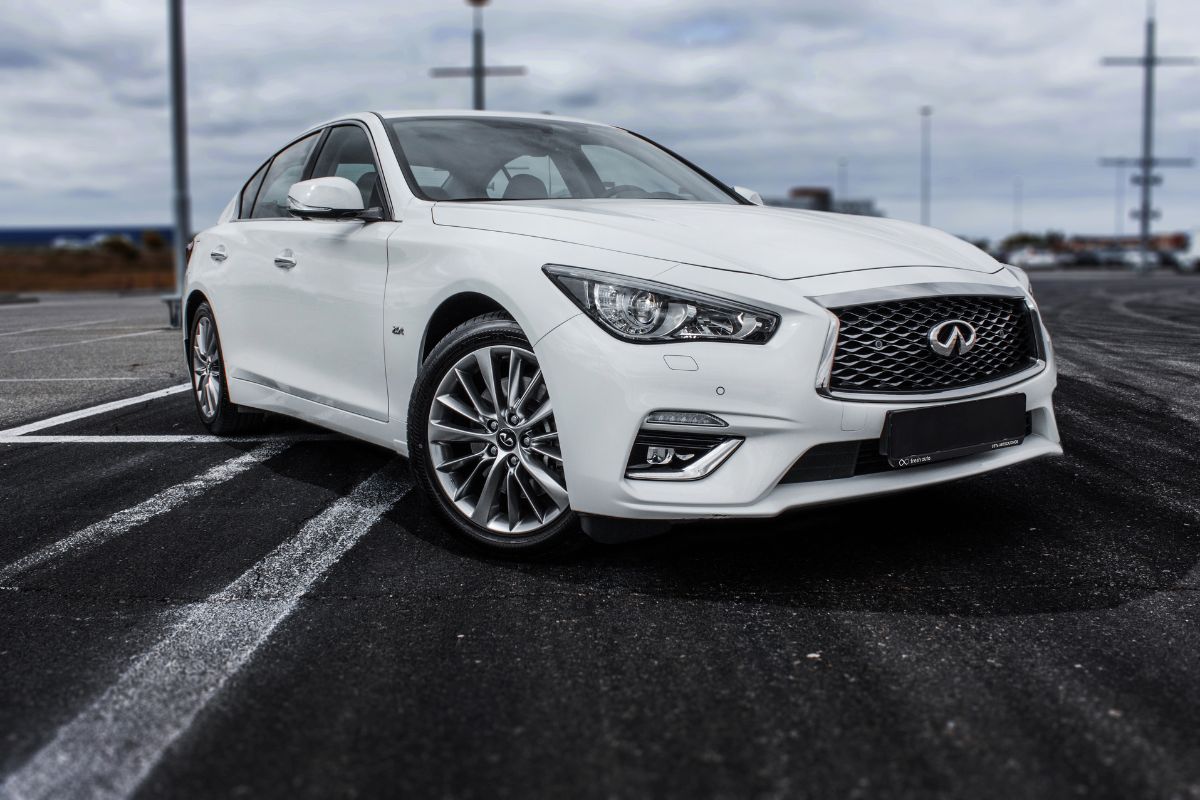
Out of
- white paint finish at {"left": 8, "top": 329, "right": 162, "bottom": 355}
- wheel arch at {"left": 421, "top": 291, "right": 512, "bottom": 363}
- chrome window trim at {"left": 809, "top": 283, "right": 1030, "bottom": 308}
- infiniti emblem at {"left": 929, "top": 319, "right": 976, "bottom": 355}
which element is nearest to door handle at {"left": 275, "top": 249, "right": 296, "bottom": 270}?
wheel arch at {"left": 421, "top": 291, "right": 512, "bottom": 363}

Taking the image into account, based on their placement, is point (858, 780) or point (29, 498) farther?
point (29, 498)

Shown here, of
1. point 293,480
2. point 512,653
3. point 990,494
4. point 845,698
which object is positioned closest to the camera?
point 845,698

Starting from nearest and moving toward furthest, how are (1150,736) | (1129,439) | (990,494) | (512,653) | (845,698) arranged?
(1150,736)
(845,698)
(512,653)
(990,494)
(1129,439)

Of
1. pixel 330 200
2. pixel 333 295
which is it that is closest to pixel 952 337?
pixel 330 200

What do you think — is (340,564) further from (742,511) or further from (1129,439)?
(1129,439)

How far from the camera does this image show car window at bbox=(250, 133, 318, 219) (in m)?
5.42

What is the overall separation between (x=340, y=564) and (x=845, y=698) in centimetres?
181

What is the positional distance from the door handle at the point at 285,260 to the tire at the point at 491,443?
4.37 feet

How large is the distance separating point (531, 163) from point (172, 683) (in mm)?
2663

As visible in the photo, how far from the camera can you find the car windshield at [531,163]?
4488mm

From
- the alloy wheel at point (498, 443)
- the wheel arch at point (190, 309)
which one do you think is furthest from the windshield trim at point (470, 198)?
the wheel arch at point (190, 309)

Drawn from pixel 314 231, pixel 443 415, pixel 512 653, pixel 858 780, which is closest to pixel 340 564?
pixel 443 415

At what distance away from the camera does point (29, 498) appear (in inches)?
187

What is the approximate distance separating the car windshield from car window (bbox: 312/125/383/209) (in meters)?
0.15
